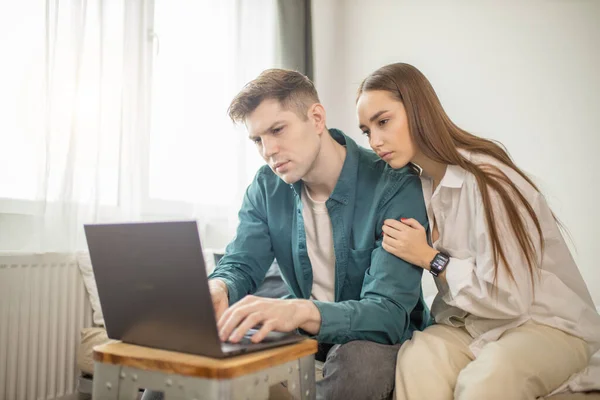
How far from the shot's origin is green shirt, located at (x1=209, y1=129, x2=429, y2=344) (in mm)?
1194

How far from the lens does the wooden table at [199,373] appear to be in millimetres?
755

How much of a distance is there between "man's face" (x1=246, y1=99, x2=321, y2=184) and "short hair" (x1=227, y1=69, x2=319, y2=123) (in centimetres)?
2

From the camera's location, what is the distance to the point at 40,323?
6.28ft

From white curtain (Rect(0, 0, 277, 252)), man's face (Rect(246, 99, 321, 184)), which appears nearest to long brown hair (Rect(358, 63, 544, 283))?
man's face (Rect(246, 99, 321, 184))

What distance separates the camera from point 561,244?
136 centimetres

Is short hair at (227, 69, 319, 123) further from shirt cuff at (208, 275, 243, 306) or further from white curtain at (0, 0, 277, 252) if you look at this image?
white curtain at (0, 0, 277, 252)

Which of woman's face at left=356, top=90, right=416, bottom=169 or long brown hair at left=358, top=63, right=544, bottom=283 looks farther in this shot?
woman's face at left=356, top=90, right=416, bottom=169

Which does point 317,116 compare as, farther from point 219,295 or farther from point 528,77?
point 528,77

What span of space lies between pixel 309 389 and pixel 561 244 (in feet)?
2.57

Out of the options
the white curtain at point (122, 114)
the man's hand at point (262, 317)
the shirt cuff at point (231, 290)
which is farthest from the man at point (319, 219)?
the white curtain at point (122, 114)

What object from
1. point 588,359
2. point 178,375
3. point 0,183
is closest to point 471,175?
point 588,359

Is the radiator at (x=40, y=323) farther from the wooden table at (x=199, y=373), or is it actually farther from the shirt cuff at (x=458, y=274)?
the shirt cuff at (x=458, y=274)

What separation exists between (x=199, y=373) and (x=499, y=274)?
75 cm

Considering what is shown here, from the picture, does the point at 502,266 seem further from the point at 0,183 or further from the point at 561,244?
the point at 0,183
